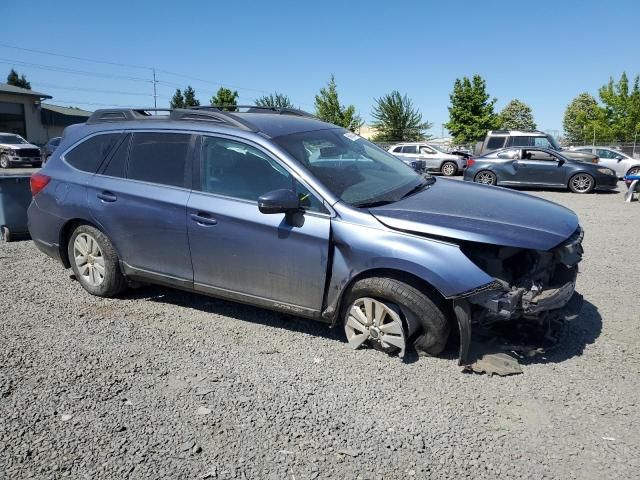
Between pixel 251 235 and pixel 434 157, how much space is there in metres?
22.1

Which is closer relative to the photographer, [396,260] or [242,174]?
[396,260]

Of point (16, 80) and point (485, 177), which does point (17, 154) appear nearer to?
point (485, 177)

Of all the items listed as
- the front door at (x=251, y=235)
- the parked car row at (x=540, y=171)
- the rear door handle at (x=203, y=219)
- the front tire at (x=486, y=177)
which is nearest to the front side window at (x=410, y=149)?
the parked car row at (x=540, y=171)

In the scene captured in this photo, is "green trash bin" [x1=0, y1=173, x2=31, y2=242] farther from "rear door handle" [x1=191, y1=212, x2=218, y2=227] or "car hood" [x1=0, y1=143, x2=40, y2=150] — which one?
"car hood" [x1=0, y1=143, x2=40, y2=150]

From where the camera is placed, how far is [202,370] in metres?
3.66

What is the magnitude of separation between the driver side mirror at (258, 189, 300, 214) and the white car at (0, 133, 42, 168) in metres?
29.5

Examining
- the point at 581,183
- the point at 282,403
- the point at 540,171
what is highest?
the point at 540,171

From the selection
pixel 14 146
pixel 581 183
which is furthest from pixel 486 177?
pixel 14 146

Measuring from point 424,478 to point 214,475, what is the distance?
1.04 m

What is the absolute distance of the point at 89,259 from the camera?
5.01 meters

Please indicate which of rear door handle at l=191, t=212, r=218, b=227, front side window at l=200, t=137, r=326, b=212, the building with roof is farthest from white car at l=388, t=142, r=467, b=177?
the building with roof

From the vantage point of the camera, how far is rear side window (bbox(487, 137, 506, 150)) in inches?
838

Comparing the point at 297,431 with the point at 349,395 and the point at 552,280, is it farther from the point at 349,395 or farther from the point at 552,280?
the point at 552,280

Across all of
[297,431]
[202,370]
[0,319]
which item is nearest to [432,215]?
[297,431]
